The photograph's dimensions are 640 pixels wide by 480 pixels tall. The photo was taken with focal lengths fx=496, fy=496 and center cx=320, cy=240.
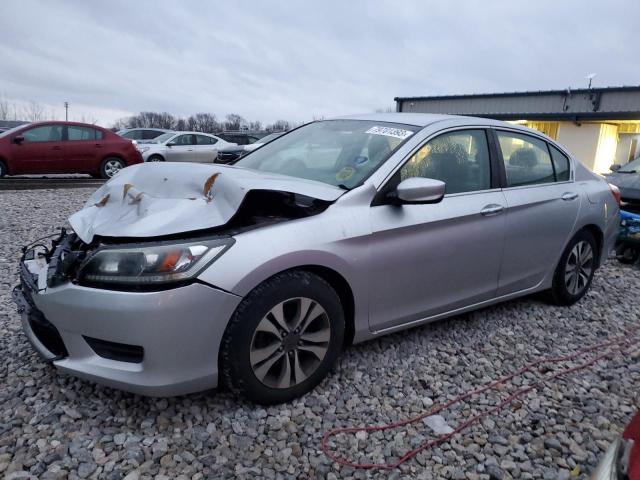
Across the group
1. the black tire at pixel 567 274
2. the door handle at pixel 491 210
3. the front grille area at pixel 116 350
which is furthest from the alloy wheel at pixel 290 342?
the black tire at pixel 567 274

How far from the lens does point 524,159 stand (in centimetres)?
381

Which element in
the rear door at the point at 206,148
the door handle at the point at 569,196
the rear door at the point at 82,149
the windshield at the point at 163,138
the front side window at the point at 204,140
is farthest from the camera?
the front side window at the point at 204,140

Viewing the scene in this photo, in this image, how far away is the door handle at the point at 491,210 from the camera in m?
3.27

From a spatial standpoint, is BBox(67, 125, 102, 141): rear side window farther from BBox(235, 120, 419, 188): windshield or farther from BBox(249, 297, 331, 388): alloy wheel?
BBox(249, 297, 331, 388): alloy wheel

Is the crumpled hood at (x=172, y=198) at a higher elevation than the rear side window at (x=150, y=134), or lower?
lower

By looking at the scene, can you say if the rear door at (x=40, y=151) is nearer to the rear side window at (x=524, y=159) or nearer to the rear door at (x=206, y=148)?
the rear door at (x=206, y=148)

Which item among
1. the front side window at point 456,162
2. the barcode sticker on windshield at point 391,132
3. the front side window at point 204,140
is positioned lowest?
the front side window at point 456,162

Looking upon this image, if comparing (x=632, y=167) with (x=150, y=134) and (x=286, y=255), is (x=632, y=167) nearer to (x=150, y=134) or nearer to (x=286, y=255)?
(x=286, y=255)

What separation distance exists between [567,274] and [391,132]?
2077 mm

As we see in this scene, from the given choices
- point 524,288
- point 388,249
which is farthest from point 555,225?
point 388,249

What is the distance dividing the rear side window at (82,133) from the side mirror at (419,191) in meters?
11.2

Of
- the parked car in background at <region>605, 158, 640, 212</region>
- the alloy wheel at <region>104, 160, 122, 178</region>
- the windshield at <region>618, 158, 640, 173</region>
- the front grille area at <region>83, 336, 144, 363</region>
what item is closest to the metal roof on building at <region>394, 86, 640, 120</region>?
the windshield at <region>618, 158, 640, 173</region>

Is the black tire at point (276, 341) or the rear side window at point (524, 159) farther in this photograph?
the rear side window at point (524, 159)

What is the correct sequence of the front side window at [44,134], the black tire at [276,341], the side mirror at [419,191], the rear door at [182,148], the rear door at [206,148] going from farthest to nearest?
the rear door at [206,148]
the rear door at [182,148]
the front side window at [44,134]
the side mirror at [419,191]
the black tire at [276,341]
